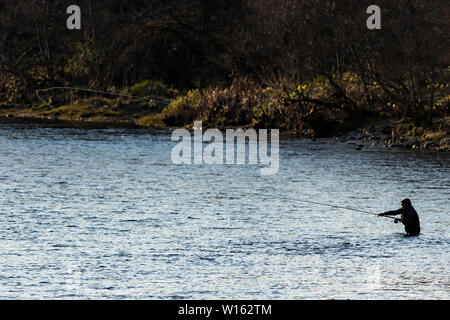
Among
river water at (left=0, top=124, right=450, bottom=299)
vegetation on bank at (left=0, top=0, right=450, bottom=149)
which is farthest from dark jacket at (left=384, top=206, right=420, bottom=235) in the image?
vegetation on bank at (left=0, top=0, right=450, bottom=149)

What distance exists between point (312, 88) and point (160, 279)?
27057 millimetres

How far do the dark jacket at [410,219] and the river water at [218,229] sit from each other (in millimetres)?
264

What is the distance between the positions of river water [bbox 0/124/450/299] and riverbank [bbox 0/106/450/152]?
2264 millimetres

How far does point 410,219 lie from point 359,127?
839 inches

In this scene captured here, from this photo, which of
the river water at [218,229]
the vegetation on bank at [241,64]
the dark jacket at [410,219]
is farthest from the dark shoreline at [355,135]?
the dark jacket at [410,219]

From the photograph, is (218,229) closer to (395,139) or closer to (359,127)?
(395,139)

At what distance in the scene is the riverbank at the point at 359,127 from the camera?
115 feet

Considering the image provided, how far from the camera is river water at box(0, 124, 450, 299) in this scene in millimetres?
14766

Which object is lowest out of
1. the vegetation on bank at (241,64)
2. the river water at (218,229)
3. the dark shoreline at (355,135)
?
the river water at (218,229)

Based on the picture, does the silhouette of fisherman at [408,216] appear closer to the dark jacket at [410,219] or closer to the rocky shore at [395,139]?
the dark jacket at [410,219]

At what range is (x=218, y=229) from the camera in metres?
19.3

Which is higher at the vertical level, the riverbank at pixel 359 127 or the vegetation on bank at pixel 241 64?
the vegetation on bank at pixel 241 64

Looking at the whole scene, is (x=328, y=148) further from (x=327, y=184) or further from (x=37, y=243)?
(x=37, y=243)
